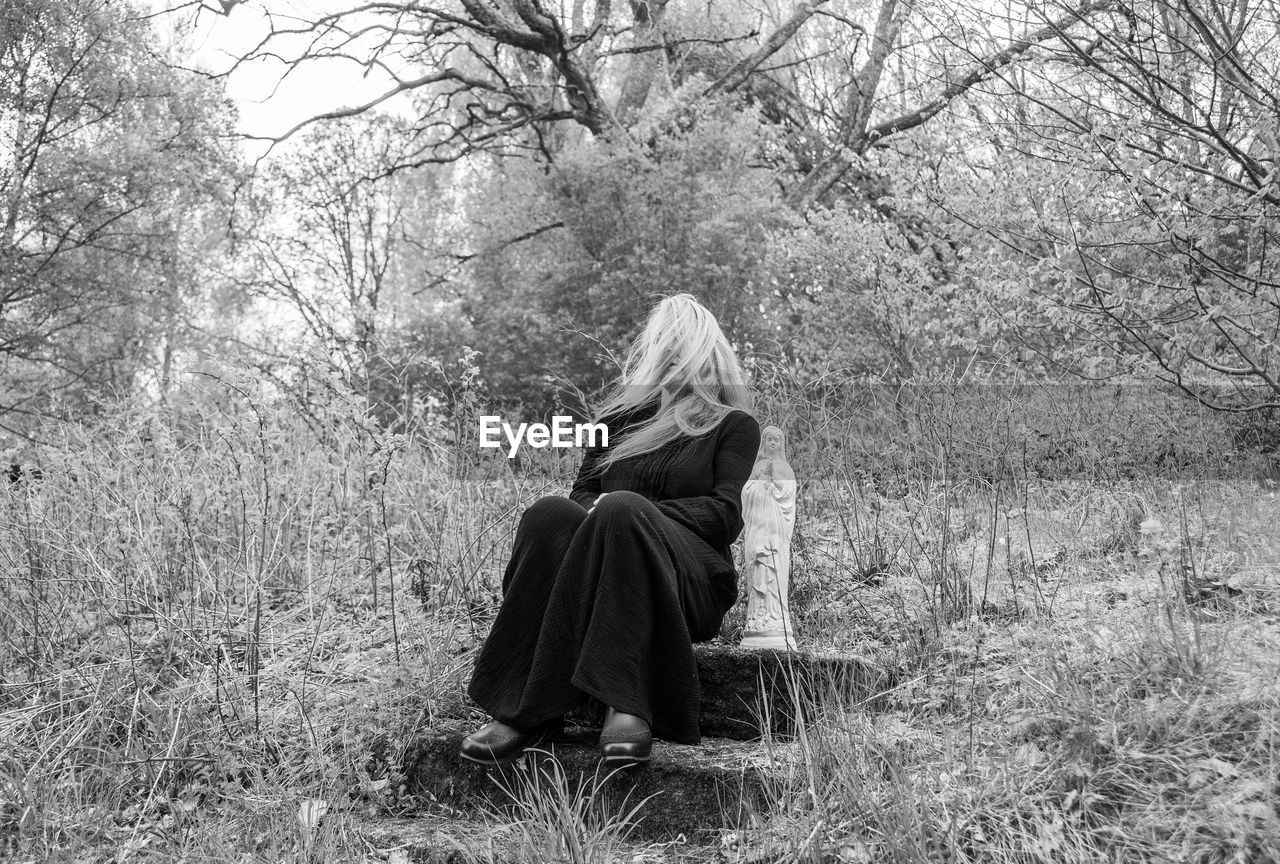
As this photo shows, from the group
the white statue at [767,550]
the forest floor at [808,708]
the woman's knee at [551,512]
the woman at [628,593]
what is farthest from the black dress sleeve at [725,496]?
the forest floor at [808,708]

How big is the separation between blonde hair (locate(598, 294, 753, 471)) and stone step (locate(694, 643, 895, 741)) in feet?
2.38

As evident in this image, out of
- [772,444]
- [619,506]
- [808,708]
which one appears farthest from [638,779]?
[772,444]

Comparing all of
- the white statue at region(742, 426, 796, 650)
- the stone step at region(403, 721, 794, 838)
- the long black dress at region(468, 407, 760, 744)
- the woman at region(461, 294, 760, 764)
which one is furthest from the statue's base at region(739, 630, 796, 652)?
the stone step at region(403, 721, 794, 838)

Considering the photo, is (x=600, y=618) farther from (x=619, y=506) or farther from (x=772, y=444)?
(x=772, y=444)

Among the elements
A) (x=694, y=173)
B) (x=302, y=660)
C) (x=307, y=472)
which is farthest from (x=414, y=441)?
(x=694, y=173)

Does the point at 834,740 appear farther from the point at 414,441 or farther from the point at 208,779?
the point at 414,441

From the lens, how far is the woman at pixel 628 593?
2.62 meters

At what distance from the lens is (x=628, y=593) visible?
2652 mm

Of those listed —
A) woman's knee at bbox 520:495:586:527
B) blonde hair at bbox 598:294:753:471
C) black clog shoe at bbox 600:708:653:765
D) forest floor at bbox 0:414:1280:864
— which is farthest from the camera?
blonde hair at bbox 598:294:753:471

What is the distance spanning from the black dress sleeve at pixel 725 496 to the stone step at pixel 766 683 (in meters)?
0.37

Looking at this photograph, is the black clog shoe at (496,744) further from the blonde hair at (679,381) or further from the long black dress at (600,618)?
the blonde hair at (679,381)

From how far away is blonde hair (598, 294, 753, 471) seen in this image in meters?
3.31

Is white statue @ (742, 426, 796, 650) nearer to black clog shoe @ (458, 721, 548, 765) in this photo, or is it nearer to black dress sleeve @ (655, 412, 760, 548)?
black dress sleeve @ (655, 412, 760, 548)

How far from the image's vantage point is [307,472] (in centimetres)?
496
